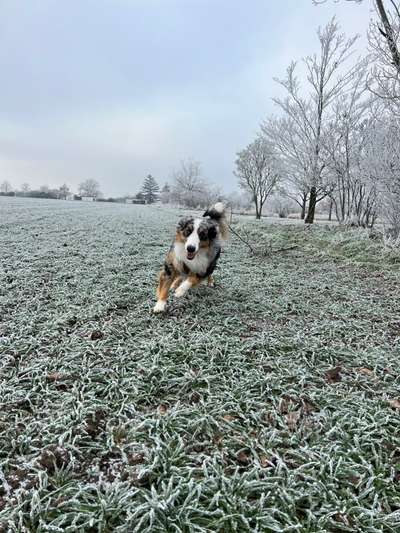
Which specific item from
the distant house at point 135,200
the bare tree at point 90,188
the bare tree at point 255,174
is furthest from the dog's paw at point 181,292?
the bare tree at point 90,188

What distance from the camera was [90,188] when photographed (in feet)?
312

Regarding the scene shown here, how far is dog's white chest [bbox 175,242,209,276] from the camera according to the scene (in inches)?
159

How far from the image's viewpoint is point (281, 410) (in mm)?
2062

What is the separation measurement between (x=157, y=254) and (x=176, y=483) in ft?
20.4

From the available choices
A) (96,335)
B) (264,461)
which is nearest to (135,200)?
(96,335)

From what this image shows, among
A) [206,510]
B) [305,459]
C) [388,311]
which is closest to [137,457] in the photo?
[206,510]

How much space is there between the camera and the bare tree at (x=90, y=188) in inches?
3661

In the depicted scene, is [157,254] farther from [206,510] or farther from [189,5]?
[189,5]

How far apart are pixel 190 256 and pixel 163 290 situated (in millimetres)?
554

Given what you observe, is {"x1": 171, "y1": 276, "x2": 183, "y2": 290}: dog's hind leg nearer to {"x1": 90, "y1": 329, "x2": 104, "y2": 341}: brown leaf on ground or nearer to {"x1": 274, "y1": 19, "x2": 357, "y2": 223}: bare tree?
{"x1": 90, "y1": 329, "x2": 104, "y2": 341}: brown leaf on ground

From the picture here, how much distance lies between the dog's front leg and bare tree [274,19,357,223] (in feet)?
44.5

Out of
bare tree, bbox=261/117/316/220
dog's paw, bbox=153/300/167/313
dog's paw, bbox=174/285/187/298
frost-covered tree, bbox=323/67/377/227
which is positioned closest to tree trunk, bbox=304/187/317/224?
bare tree, bbox=261/117/316/220

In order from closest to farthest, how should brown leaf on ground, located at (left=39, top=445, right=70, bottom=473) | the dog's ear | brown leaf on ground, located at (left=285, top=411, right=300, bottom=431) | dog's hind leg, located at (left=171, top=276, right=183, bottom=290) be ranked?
1. brown leaf on ground, located at (left=39, top=445, right=70, bottom=473)
2. brown leaf on ground, located at (left=285, top=411, right=300, bottom=431)
3. the dog's ear
4. dog's hind leg, located at (left=171, top=276, right=183, bottom=290)

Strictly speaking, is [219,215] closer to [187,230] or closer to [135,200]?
[187,230]
